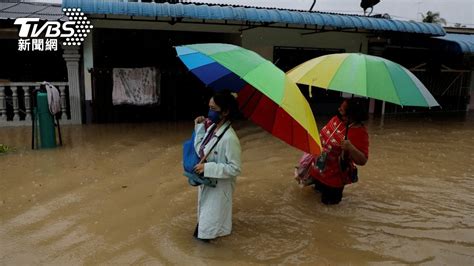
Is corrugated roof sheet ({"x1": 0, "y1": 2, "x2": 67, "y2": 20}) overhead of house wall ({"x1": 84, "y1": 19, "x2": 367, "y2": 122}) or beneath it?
overhead

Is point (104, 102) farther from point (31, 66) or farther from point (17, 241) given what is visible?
point (17, 241)

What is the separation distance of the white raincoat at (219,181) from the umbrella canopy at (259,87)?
46cm

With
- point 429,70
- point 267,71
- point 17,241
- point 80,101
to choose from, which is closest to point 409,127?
point 429,70

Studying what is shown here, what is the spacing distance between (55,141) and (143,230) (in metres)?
4.03

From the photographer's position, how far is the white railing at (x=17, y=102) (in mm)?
9164

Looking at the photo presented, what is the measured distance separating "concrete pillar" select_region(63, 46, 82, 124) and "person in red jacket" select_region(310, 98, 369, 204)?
A: 6588 millimetres

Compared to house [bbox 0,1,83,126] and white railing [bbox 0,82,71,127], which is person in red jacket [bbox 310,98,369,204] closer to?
house [bbox 0,1,83,126]

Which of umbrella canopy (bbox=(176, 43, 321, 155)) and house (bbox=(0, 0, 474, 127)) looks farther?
house (bbox=(0, 0, 474, 127))

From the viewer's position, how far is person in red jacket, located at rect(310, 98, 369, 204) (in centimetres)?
420

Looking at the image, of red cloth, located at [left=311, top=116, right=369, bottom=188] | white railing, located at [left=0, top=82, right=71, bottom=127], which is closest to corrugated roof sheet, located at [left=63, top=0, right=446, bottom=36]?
white railing, located at [left=0, top=82, right=71, bottom=127]

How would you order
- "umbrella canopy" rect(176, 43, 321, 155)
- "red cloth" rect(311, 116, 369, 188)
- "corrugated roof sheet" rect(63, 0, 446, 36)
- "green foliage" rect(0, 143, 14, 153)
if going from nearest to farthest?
"umbrella canopy" rect(176, 43, 321, 155) → "red cloth" rect(311, 116, 369, 188) → "green foliage" rect(0, 143, 14, 153) → "corrugated roof sheet" rect(63, 0, 446, 36)

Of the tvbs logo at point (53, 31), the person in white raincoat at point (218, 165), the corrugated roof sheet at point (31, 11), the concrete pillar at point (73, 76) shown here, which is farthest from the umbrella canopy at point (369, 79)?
the corrugated roof sheet at point (31, 11)

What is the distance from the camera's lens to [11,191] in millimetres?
5020

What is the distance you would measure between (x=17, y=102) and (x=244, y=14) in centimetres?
529
